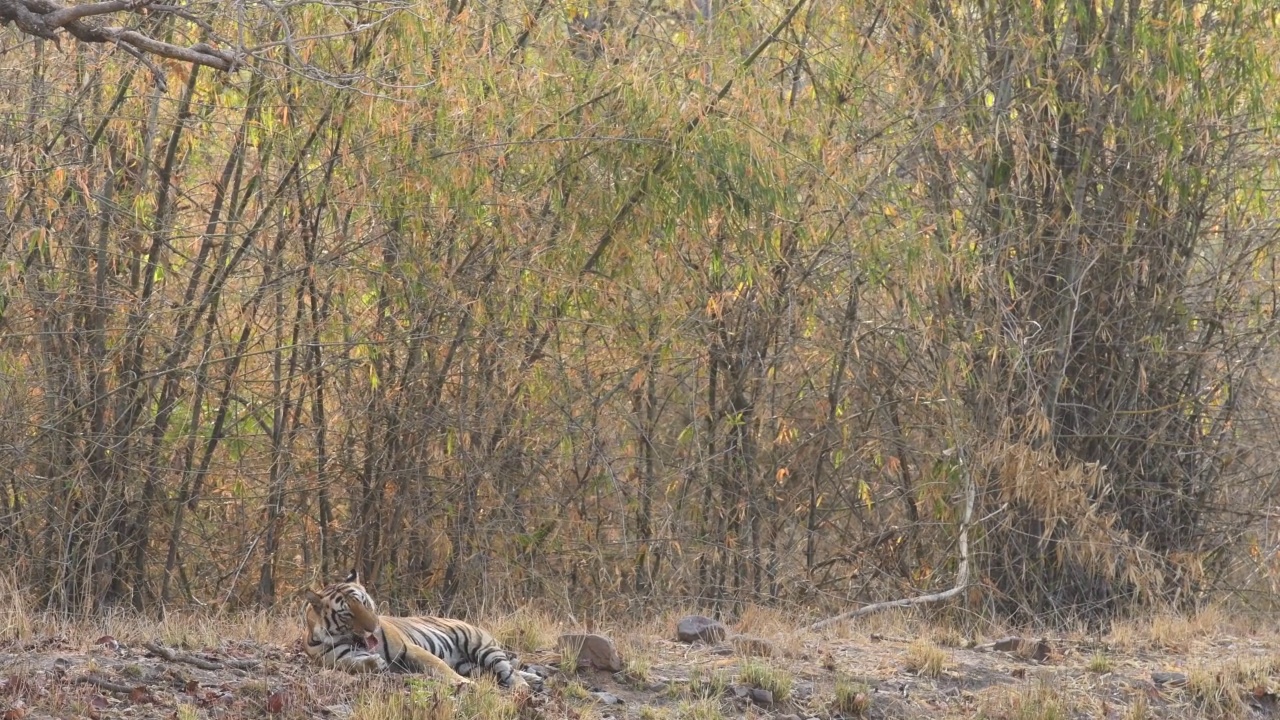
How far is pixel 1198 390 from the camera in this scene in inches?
361

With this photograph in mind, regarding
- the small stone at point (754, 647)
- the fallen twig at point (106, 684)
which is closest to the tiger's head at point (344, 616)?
the fallen twig at point (106, 684)

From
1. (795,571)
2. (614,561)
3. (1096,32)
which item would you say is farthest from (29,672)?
(1096,32)

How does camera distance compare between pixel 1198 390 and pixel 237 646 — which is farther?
pixel 1198 390

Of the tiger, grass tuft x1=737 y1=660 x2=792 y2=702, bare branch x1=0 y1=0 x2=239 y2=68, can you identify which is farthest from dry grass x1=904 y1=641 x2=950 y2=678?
bare branch x1=0 y1=0 x2=239 y2=68

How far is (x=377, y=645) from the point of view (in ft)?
16.7

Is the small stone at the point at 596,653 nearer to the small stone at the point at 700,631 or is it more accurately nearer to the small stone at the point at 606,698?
the small stone at the point at 606,698

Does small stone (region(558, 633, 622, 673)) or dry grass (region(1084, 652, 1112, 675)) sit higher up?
small stone (region(558, 633, 622, 673))

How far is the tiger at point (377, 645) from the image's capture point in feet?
16.6

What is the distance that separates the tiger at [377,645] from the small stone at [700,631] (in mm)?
1216

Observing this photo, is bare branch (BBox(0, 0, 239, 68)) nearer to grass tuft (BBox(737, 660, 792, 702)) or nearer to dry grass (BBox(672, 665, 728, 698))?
dry grass (BBox(672, 665, 728, 698))

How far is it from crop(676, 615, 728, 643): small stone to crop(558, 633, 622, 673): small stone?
0.79m

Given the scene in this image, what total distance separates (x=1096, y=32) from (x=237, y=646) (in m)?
5.80

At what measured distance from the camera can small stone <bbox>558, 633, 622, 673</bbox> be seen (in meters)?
5.50

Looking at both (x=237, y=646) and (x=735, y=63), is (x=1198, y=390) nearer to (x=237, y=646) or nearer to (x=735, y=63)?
(x=735, y=63)
